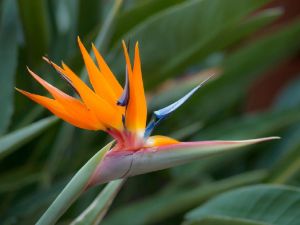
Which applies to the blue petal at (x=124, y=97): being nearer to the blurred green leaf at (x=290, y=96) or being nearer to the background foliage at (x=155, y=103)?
the background foliage at (x=155, y=103)

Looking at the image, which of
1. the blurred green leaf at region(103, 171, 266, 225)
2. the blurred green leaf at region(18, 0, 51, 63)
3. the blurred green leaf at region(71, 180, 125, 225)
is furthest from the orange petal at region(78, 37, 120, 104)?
the blurred green leaf at region(103, 171, 266, 225)

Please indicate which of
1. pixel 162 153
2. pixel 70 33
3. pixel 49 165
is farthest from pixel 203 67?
pixel 162 153

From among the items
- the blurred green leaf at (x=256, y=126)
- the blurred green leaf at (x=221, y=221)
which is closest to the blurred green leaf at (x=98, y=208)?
the blurred green leaf at (x=221, y=221)

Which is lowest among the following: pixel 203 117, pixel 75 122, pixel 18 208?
pixel 203 117

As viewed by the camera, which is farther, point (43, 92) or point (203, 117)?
point (203, 117)

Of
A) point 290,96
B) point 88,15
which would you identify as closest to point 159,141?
point 88,15

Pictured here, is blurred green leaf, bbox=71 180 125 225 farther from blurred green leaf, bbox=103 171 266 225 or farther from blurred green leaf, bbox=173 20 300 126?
blurred green leaf, bbox=173 20 300 126

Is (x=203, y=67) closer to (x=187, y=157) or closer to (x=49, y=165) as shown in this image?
(x=49, y=165)
